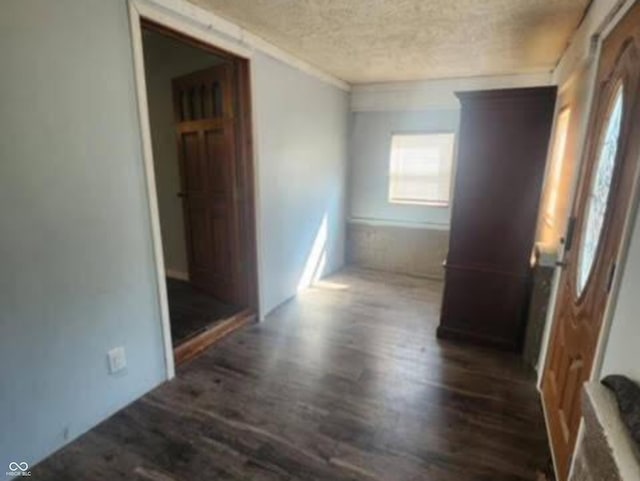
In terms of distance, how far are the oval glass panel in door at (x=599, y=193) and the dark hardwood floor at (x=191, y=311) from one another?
8.07ft

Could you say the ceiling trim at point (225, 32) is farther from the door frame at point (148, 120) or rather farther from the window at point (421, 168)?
the window at point (421, 168)

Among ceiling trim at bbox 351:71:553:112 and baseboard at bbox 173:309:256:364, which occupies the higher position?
ceiling trim at bbox 351:71:553:112

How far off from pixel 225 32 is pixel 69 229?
159 centimetres

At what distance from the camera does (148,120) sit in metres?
1.97

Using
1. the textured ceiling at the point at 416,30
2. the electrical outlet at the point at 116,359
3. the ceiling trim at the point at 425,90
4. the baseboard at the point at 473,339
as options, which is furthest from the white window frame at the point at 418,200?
the electrical outlet at the point at 116,359

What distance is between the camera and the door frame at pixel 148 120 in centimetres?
188

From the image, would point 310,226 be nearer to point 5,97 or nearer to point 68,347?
point 68,347

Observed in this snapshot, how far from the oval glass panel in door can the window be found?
2.59 m

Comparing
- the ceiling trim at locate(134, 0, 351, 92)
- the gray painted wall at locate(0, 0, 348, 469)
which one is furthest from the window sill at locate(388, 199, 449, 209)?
A: the gray painted wall at locate(0, 0, 348, 469)

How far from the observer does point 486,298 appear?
2.70 metres

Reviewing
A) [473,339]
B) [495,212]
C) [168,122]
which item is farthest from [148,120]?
[473,339]

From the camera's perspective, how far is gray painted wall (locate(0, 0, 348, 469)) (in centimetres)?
146

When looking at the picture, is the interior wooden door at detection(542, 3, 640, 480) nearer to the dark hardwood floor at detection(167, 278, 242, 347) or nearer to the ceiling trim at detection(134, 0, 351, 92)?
the ceiling trim at detection(134, 0, 351, 92)

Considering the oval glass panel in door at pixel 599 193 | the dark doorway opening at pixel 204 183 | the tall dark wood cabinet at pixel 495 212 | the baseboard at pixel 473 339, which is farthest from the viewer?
the dark doorway opening at pixel 204 183
